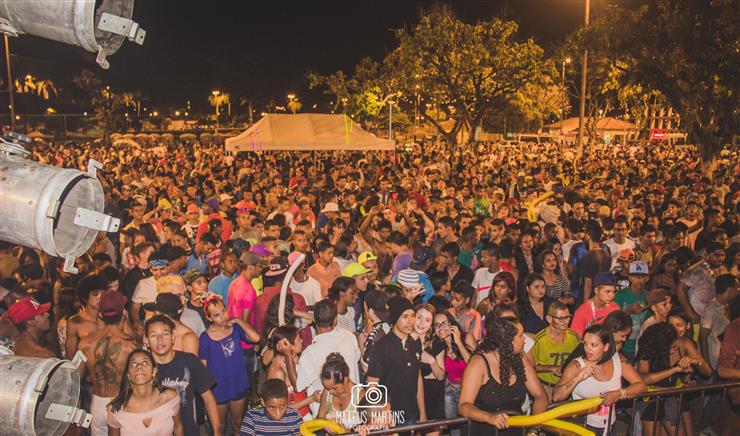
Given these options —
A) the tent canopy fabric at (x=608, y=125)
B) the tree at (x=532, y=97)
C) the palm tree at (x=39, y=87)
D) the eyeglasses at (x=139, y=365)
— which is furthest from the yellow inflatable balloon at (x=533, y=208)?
the palm tree at (x=39, y=87)

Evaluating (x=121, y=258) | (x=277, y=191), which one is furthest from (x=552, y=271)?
(x=277, y=191)

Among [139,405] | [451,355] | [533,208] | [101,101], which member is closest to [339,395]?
[451,355]

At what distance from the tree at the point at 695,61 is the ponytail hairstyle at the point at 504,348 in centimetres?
1376

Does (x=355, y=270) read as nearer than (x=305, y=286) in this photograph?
No

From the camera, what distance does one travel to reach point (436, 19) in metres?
24.5

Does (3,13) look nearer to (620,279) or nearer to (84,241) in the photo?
(84,241)

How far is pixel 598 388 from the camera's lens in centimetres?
461

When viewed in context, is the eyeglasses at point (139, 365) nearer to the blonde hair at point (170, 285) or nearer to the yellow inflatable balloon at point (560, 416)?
the blonde hair at point (170, 285)

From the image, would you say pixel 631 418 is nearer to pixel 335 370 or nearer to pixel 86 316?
pixel 335 370

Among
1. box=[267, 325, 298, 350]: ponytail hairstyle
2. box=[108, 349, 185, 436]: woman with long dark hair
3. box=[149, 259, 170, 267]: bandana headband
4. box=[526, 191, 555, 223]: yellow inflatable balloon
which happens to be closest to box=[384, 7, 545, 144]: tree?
box=[526, 191, 555, 223]: yellow inflatable balloon

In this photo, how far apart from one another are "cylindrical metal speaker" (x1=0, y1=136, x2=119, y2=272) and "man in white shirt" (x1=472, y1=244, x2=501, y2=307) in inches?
205

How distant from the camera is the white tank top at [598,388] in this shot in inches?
182

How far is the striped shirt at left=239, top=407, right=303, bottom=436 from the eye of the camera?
4.10 meters

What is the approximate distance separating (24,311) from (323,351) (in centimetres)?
261
